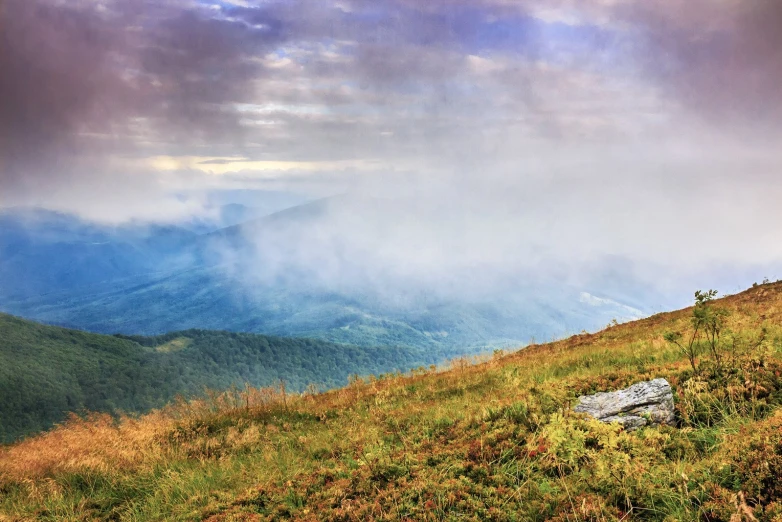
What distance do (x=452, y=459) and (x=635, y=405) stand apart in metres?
3.32

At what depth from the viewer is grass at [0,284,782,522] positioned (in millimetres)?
5391

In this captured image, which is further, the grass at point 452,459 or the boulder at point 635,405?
the boulder at point 635,405

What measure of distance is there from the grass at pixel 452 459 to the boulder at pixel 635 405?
0.82ft

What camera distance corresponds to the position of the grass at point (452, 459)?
5.39 m

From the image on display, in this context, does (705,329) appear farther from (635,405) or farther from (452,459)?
(452,459)

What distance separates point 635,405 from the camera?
7711 mm

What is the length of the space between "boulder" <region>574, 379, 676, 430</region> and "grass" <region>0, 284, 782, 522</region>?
249mm

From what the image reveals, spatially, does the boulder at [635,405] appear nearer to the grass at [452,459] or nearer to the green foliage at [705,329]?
the grass at [452,459]

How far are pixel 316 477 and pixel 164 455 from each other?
5037 mm

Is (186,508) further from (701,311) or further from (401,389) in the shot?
(701,311)

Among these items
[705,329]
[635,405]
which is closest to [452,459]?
[635,405]

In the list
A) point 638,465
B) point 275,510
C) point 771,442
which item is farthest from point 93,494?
point 771,442

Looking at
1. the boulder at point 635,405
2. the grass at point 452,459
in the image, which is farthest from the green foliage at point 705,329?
the boulder at point 635,405

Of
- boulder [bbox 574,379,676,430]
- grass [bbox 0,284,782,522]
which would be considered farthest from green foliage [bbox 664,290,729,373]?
boulder [bbox 574,379,676,430]
